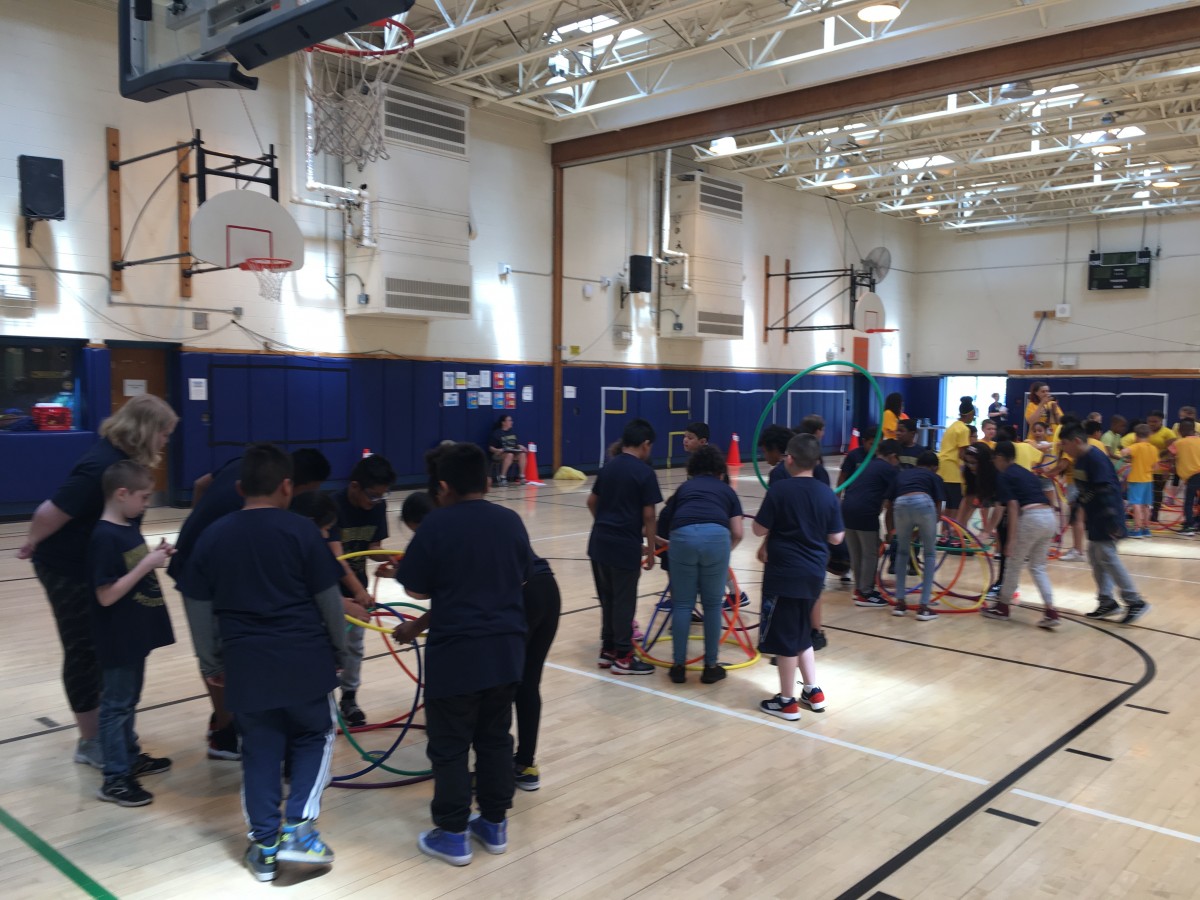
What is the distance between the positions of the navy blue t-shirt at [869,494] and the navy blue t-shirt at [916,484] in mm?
82

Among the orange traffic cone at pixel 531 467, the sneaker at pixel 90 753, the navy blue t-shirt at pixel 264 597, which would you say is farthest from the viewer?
the orange traffic cone at pixel 531 467

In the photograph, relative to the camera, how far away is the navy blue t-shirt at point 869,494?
25.6 feet

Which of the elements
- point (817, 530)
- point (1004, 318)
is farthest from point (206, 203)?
point (1004, 318)

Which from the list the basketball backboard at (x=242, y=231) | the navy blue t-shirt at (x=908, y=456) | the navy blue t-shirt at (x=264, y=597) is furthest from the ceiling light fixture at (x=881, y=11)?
the navy blue t-shirt at (x=264, y=597)

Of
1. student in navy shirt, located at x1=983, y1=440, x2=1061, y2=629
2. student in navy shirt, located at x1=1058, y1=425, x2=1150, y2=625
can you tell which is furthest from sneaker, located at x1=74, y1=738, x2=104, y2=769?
student in navy shirt, located at x1=1058, y1=425, x2=1150, y2=625

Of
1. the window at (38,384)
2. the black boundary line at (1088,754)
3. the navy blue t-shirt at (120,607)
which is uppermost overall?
the window at (38,384)

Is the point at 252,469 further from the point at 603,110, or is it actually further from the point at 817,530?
the point at 603,110

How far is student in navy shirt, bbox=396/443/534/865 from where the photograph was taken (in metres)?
3.45

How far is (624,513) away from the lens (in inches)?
229

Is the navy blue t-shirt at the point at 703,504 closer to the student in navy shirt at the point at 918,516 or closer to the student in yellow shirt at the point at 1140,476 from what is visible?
the student in navy shirt at the point at 918,516

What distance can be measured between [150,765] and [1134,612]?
7272 millimetres

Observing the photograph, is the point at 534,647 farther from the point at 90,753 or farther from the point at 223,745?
the point at 90,753

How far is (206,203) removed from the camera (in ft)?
37.6

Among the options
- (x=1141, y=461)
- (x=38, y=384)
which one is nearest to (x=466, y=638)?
(x=1141, y=461)
